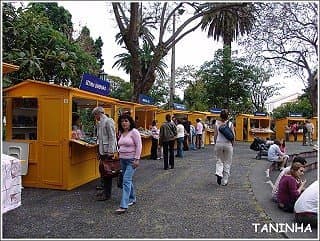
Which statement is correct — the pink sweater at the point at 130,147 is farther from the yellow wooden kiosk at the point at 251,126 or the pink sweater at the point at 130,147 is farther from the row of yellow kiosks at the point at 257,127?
the yellow wooden kiosk at the point at 251,126

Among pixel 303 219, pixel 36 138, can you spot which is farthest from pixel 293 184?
pixel 36 138

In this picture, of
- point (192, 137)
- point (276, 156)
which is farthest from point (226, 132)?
point (192, 137)

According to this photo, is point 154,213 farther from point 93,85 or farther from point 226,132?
point 93,85

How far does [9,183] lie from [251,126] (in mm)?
24494

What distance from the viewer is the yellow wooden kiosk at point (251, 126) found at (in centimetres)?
2691

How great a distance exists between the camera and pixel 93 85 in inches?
358

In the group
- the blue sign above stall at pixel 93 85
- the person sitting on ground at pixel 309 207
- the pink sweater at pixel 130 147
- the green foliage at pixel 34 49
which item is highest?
the green foliage at pixel 34 49

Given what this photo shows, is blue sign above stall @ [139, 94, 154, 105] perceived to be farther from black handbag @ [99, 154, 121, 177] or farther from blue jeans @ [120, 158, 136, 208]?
blue jeans @ [120, 158, 136, 208]

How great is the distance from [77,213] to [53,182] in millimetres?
2133

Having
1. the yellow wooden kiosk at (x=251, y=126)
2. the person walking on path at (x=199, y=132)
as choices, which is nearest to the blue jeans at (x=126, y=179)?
the person walking on path at (x=199, y=132)

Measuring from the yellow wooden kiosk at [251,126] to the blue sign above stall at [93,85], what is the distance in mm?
18689

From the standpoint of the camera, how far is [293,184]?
616 centimetres

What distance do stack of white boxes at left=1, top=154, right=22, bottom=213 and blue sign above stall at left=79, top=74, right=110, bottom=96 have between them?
Answer: 3.90 m

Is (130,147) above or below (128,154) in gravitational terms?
above
